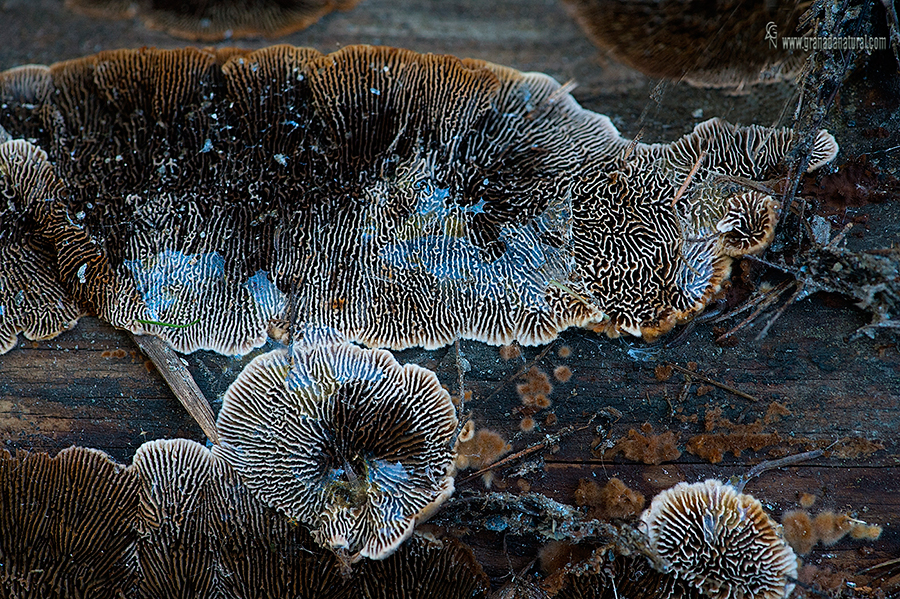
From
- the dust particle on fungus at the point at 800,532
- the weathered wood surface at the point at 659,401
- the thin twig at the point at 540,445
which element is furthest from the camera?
the thin twig at the point at 540,445

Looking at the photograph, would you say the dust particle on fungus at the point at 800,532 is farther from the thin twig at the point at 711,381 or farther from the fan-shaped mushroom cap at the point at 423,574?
the fan-shaped mushroom cap at the point at 423,574

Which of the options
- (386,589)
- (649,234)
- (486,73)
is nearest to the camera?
(386,589)

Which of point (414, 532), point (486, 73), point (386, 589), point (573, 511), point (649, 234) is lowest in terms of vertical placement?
point (386, 589)

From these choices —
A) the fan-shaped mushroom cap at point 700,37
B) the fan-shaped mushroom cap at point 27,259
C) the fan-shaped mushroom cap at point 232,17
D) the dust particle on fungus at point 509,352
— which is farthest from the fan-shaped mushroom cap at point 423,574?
the fan-shaped mushroom cap at point 232,17

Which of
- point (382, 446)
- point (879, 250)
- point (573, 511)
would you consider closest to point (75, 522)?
point (382, 446)

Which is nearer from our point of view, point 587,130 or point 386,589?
point 386,589

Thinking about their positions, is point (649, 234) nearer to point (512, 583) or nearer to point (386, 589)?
point (512, 583)

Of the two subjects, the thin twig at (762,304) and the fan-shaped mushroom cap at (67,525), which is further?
the thin twig at (762,304)

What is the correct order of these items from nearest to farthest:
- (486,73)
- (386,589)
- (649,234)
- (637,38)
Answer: (386,589)
(649,234)
(486,73)
(637,38)
